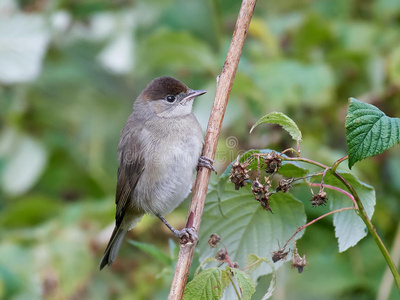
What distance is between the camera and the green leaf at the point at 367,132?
1.28m

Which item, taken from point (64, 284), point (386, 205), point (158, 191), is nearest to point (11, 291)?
point (64, 284)

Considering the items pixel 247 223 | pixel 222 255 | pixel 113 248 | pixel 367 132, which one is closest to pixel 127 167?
pixel 113 248

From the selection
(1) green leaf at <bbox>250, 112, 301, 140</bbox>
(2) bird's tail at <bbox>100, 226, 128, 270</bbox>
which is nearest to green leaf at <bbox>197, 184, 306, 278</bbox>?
(1) green leaf at <bbox>250, 112, 301, 140</bbox>

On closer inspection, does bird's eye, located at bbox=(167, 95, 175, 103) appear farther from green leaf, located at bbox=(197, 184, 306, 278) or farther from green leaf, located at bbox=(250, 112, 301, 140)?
green leaf, located at bbox=(250, 112, 301, 140)

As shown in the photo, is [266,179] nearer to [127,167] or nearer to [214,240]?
[214,240]

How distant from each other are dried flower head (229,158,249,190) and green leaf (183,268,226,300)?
0.78 feet

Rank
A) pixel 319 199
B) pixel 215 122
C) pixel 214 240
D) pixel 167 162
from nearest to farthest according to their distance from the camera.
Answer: pixel 319 199, pixel 214 240, pixel 215 122, pixel 167 162

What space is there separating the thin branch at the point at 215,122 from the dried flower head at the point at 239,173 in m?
0.22

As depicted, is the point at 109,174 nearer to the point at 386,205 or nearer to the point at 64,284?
the point at 64,284

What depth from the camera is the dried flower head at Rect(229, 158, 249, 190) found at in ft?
4.94

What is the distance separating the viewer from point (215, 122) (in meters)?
1.81

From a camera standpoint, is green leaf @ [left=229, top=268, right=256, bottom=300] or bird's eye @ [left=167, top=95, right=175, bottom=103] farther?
bird's eye @ [left=167, top=95, right=175, bottom=103]

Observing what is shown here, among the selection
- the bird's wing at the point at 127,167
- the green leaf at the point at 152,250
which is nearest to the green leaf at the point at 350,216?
the green leaf at the point at 152,250

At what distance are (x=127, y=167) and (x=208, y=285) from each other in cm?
138
